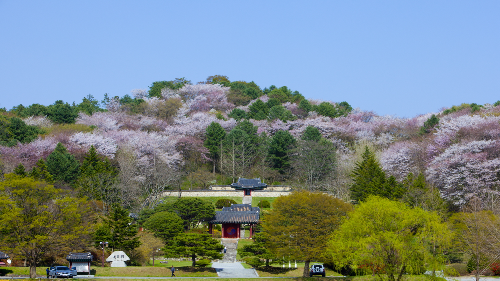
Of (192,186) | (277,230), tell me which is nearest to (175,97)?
(192,186)

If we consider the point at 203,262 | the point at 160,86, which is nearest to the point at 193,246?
the point at 203,262

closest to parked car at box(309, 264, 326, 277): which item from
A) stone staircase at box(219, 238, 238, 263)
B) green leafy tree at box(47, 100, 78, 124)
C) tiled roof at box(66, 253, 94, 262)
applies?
stone staircase at box(219, 238, 238, 263)

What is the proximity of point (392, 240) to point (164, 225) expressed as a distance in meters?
19.5

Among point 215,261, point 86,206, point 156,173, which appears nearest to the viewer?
point 86,206

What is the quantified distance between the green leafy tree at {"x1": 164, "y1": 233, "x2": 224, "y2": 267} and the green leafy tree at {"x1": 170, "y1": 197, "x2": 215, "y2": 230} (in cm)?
931

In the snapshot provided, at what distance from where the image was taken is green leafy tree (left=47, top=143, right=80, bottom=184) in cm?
5059

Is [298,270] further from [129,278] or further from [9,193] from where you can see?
[9,193]

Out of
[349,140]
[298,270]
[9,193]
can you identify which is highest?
[349,140]

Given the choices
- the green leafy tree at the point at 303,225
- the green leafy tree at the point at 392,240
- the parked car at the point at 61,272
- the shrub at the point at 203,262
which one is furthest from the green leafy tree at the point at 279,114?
the parked car at the point at 61,272

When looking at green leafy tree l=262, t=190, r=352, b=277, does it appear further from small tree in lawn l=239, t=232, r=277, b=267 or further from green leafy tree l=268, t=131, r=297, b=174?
green leafy tree l=268, t=131, r=297, b=174

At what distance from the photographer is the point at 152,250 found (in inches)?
1527

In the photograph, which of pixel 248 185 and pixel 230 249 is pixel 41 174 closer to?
pixel 230 249

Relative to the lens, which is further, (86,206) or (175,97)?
(175,97)

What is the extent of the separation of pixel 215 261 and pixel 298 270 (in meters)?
7.39
